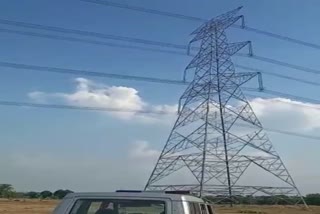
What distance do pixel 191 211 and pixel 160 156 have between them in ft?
126

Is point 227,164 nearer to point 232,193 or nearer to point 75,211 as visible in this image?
point 232,193

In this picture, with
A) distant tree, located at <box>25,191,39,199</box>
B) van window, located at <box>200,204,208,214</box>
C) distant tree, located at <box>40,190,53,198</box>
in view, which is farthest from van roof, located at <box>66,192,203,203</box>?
distant tree, located at <box>25,191,39,199</box>

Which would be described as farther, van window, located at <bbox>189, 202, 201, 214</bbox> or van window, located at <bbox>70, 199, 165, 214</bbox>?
van window, located at <bbox>189, 202, 201, 214</bbox>

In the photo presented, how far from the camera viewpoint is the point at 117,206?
7219 mm

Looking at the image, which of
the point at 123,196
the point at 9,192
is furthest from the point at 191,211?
the point at 9,192

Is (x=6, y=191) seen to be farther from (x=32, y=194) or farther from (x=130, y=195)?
(x=130, y=195)

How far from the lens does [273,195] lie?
44.7 m

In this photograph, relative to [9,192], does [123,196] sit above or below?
below

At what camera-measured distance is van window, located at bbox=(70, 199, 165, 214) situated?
705cm

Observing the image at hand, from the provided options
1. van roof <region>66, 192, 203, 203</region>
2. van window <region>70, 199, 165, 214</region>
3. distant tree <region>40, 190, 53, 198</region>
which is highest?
distant tree <region>40, 190, 53, 198</region>

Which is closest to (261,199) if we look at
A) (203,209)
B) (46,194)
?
(203,209)

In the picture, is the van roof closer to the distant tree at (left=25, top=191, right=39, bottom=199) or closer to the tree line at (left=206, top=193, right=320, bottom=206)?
the tree line at (left=206, top=193, right=320, bottom=206)

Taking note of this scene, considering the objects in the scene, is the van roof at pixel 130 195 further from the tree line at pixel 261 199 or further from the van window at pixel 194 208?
the tree line at pixel 261 199

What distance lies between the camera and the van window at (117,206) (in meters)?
7.05
